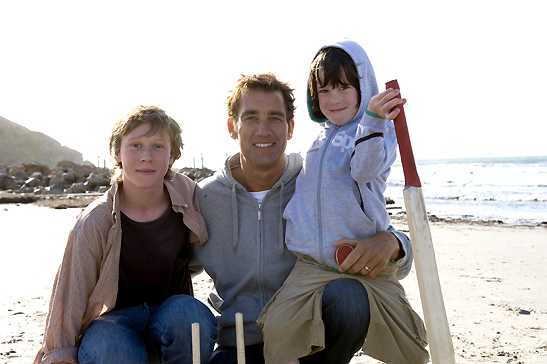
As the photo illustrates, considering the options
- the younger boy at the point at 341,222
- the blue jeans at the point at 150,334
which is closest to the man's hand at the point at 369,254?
the younger boy at the point at 341,222

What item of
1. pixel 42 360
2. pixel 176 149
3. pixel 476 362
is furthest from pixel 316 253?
pixel 476 362

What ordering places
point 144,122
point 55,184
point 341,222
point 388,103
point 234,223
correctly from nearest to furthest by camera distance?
point 388,103 → point 341,222 → point 144,122 → point 234,223 → point 55,184

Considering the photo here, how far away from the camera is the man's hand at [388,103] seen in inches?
93.4

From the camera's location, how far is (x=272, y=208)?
3.29 metres

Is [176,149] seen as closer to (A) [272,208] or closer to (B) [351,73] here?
(A) [272,208]

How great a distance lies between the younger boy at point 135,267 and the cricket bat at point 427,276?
1256 millimetres

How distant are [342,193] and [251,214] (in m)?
0.67

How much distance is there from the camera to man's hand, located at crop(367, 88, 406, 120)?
2.37 metres

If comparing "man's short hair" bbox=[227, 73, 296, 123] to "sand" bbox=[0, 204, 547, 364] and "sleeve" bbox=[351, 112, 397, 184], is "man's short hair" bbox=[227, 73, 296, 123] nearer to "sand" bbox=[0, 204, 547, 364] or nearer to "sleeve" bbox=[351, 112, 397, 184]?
"sleeve" bbox=[351, 112, 397, 184]

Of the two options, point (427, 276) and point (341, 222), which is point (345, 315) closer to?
point (341, 222)

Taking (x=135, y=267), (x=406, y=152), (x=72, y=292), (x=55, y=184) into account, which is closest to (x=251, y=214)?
(x=135, y=267)

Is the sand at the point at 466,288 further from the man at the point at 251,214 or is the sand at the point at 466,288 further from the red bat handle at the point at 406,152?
the red bat handle at the point at 406,152

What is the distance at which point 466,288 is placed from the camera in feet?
20.6

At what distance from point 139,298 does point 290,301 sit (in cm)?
96
